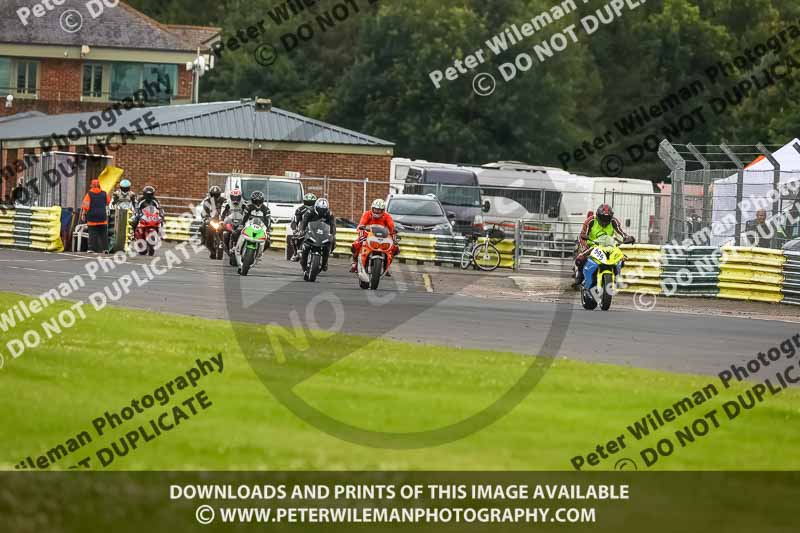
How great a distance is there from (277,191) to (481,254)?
7.05 metres

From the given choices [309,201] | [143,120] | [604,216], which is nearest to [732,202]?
[604,216]

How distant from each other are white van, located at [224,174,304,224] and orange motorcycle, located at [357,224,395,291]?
46.7ft

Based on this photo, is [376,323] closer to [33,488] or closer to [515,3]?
[33,488]

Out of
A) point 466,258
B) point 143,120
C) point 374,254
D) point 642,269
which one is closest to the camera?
point 374,254

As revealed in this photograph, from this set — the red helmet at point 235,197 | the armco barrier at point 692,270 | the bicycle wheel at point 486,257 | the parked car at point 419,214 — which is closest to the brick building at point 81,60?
the parked car at point 419,214

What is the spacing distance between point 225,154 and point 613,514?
42481mm

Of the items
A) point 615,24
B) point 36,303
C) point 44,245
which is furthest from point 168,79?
point 36,303

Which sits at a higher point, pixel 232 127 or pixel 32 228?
pixel 232 127

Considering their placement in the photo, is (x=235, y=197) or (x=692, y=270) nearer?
(x=692, y=270)

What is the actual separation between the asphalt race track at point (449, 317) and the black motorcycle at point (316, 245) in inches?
12.0

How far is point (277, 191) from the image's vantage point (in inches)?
1556

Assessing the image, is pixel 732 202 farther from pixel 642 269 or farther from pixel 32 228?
pixel 32 228

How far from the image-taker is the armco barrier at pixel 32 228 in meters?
34.2

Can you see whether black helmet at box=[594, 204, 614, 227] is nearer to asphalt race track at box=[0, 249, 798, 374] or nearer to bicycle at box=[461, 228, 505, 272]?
asphalt race track at box=[0, 249, 798, 374]
